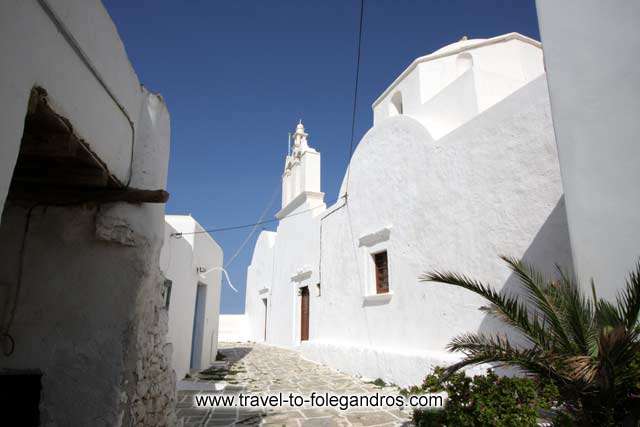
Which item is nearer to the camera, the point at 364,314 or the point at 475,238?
the point at 475,238

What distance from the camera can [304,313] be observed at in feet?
43.9

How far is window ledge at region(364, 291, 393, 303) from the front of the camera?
799 centimetres

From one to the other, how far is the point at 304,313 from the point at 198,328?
475cm

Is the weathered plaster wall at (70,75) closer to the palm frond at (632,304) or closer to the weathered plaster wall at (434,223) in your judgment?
the palm frond at (632,304)

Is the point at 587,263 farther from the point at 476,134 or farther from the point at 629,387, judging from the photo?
the point at 476,134

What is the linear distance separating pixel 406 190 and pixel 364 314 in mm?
2912

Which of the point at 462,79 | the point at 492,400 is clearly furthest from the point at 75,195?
the point at 462,79

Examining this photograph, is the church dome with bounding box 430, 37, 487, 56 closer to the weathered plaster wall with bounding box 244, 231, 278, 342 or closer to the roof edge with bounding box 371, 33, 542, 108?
the roof edge with bounding box 371, 33, 542, 108

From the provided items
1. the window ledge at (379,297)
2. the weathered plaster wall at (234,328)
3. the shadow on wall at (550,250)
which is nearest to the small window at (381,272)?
the window ledge at (379,297)

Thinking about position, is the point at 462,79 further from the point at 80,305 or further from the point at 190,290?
the point at 80,305

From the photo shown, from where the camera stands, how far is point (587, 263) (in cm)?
373

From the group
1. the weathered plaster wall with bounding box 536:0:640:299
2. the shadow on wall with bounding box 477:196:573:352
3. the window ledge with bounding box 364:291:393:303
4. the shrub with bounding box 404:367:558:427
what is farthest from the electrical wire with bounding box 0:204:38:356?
the window ledge with bounding box 364:291:393:303

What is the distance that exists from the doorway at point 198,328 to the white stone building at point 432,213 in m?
2.97

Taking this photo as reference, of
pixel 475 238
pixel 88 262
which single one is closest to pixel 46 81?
pixel 88 262
